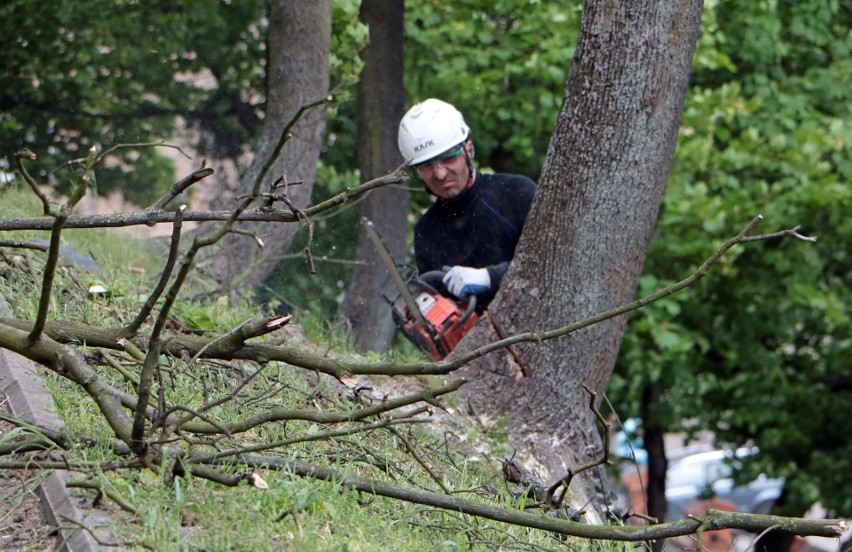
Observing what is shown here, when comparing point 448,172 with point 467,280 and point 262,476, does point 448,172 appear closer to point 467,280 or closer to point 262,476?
point 467,280

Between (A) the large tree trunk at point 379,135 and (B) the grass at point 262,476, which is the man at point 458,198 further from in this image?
(A) the large tree trunk at point 379,135

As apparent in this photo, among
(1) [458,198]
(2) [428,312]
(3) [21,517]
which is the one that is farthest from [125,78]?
(3) [21,517]

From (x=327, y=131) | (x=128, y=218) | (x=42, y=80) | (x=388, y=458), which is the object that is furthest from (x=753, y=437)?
(x=128, y=218)

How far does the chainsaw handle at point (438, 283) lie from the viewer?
588 centimetres

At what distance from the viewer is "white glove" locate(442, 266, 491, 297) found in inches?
236

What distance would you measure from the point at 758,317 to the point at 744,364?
Result: 765 millimetres

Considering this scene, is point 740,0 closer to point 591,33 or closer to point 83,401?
point 591,33

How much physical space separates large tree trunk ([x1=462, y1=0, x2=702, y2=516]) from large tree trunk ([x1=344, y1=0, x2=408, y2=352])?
4005 mm

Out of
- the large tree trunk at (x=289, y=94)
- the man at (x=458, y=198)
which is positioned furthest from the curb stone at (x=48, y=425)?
the large tree trunk at (x=289, y=94)

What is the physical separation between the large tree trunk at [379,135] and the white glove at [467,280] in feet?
10.9

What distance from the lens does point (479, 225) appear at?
6.45 m

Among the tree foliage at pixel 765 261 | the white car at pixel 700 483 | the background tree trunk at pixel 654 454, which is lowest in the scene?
the white car at pixel 700 483

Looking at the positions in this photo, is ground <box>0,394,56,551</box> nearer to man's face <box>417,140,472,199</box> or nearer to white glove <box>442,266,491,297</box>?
white glove <box>442,266,491,297</box>

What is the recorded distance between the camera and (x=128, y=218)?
11.4ft
